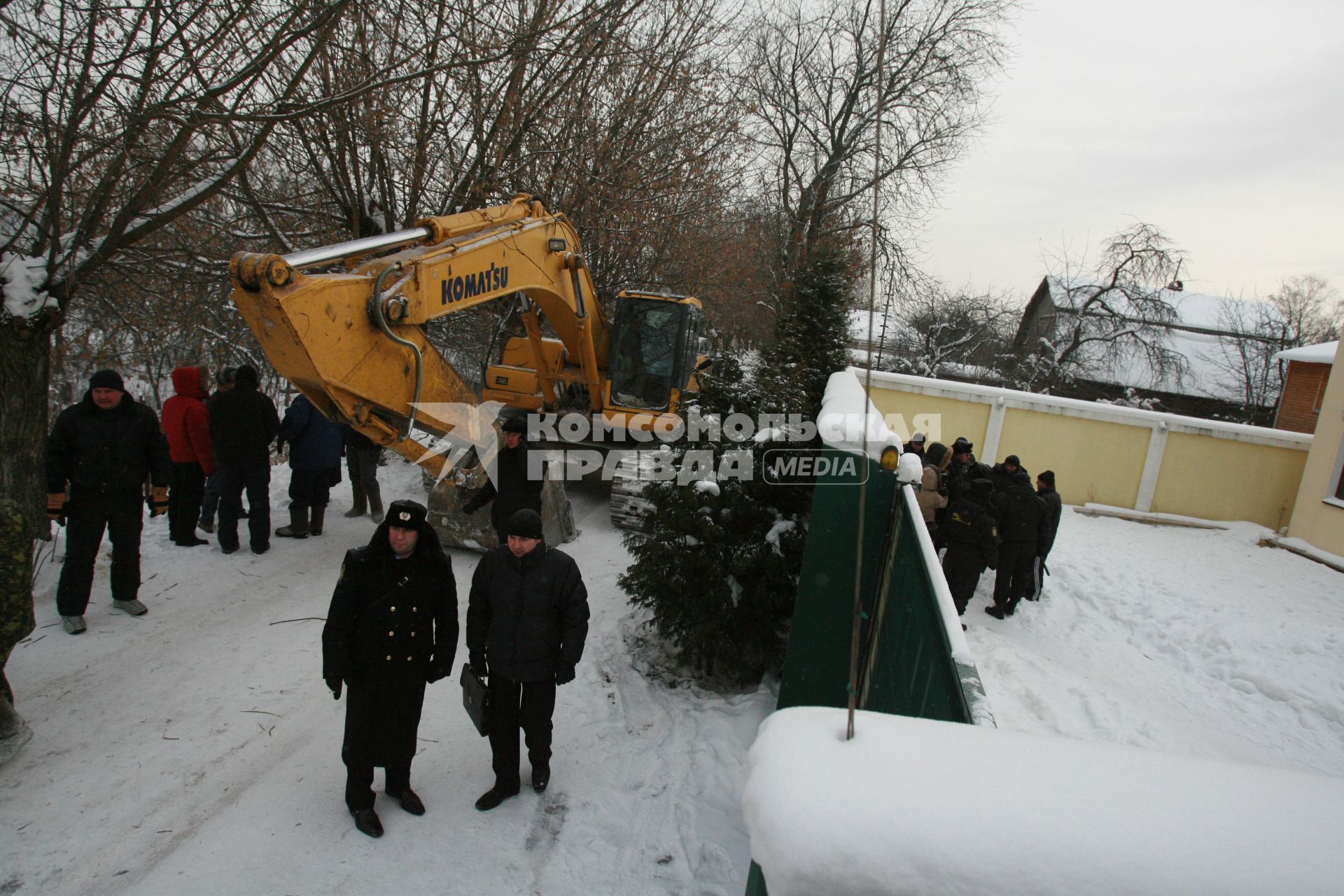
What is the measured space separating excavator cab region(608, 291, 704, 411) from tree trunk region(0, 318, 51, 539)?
530 cm

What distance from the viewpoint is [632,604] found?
557cm

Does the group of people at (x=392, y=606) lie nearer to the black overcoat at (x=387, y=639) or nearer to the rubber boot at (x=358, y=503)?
the black overcoat at (x=387, y=639)

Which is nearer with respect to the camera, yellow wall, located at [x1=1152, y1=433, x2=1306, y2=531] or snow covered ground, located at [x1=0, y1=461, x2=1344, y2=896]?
snow covered ground, located at [x1=0, y1=461, x2=1344, y2=896]

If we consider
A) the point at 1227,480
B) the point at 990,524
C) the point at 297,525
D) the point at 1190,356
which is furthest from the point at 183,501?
the point at 1190,356

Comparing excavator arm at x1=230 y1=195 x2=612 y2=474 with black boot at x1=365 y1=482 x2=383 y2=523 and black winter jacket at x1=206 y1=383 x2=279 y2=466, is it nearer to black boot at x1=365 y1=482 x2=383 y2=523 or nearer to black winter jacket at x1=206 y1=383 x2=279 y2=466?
black winter jacket at x1=206 y1=383 x2=279 y2=466

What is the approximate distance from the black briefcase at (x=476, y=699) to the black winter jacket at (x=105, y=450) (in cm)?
287

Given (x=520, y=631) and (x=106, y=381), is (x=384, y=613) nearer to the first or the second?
(x=520, y=631)

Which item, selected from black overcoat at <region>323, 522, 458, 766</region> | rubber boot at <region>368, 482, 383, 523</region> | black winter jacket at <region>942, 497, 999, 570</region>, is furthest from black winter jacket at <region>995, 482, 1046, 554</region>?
rubber boot at <region>368, 482, 383, 523</region>

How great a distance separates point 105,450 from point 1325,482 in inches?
548

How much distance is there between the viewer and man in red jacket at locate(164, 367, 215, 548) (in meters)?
6.29

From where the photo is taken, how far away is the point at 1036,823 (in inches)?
45.1

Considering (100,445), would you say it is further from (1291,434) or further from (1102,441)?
(1291,434)

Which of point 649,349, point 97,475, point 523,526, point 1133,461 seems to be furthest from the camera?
point 1133,461

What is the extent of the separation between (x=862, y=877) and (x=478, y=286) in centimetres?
522
